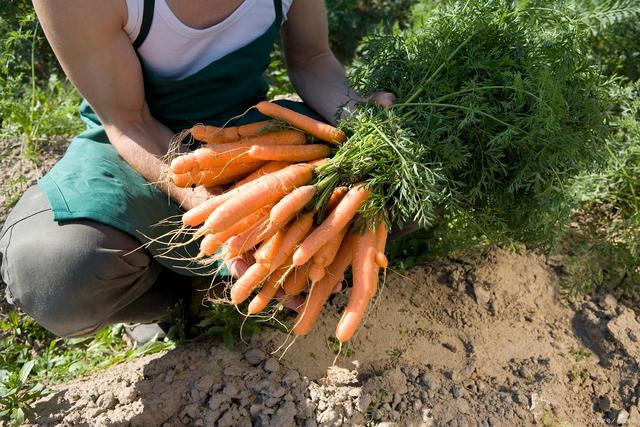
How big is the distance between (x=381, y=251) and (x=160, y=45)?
0.88m

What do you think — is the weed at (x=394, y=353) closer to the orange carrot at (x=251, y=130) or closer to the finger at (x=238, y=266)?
the finger at (x=238, y=266)

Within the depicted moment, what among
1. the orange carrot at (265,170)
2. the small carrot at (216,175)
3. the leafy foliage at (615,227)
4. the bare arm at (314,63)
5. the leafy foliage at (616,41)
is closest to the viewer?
the small carrot at (216,175)

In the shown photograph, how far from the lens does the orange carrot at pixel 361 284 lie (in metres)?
1.56

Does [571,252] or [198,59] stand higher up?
[198,59]

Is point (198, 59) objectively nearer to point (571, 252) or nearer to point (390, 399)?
point (390, 399)

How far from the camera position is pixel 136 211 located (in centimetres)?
169

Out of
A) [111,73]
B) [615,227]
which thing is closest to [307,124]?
[111,73]

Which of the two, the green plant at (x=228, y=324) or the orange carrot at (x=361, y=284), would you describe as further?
the green plant at (x=228, y=324)

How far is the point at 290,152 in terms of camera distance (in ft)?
5.52

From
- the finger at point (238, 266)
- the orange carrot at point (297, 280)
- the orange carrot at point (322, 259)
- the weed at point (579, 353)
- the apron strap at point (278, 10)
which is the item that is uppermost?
the apron strap at point (278, 10)

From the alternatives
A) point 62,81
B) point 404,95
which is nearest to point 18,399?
point 404,95

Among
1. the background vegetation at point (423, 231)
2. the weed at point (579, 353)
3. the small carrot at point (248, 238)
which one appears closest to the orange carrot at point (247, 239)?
the small carrot at point (248, 238)

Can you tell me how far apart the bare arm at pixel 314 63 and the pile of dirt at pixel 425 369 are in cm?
70

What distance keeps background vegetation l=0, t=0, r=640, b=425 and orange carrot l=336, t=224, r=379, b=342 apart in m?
0.39
